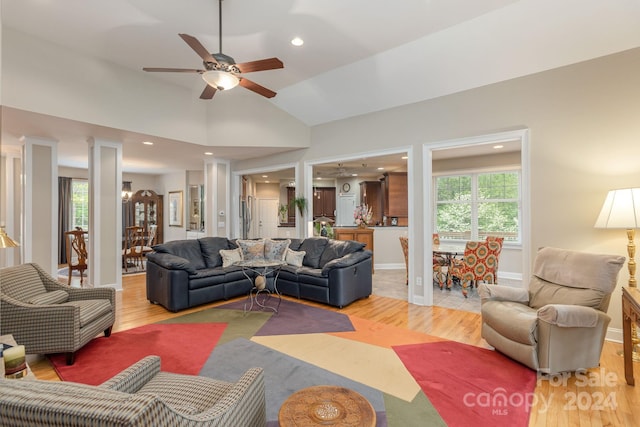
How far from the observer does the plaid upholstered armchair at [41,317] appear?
267cm

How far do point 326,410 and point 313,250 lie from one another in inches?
155

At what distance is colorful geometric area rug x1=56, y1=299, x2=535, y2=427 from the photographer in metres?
2.14

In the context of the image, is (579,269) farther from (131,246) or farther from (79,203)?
(79,203)

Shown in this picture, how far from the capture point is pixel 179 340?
3.32m

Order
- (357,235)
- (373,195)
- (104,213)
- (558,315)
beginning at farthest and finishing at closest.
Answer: (373,195) → (357,235) → (104,213) → (558,315)

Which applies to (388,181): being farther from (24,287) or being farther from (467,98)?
(24,287)

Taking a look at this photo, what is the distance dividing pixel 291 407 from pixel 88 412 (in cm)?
88

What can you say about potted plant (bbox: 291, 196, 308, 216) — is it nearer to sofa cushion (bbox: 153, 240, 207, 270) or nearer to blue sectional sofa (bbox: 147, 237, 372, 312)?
blue sectional sofa (bbox: 147, 237, 372, 312)

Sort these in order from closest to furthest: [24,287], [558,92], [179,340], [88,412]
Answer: [88,412] → [24,287] → [179,340] → [558,92]

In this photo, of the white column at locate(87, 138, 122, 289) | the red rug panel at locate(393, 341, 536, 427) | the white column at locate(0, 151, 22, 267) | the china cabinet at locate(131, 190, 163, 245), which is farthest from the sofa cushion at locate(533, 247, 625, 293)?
the china cabinet at locate(131, 190, 163, 245)

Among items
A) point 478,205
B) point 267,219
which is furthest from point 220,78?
point 267,219

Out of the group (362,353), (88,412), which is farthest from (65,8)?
(362,353)

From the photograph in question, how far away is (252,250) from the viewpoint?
5.31 m

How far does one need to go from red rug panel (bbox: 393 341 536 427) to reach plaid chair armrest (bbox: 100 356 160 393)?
6.13 ft
